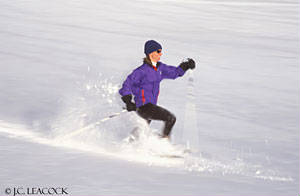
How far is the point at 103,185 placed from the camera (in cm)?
390

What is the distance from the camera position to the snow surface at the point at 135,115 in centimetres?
421

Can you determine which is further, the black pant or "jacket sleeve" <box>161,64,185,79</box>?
"jacket sleeve" <box>161,64,185,79</box>

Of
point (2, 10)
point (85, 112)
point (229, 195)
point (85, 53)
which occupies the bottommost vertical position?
point (229, 195)

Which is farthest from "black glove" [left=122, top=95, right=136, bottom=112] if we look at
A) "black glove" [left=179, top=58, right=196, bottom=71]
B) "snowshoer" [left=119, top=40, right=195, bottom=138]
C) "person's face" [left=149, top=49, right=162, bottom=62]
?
"black glove" [left=179, top=58, right=196, bottom=71]

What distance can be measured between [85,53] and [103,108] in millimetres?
4514

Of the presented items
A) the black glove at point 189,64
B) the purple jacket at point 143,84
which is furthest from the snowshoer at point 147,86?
the black glove at point 189,64

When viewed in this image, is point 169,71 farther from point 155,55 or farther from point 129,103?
point 129,103

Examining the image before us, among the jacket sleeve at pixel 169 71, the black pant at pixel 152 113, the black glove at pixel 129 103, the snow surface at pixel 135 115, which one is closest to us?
the snow surface at pixel 135 115

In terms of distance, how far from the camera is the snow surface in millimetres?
4211

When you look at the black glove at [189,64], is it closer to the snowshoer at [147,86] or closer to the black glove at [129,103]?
the snowshoer at [147,86]

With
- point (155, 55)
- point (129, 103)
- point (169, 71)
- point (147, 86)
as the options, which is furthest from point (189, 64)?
point (129, 103)

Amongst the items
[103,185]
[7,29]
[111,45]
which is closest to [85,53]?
[111,45]

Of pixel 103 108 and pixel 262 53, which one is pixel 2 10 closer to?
pixel 262 53

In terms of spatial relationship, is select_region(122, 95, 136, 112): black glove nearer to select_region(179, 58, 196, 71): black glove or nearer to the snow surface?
the snow surface
